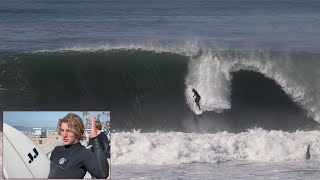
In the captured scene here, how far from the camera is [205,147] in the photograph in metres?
13.3

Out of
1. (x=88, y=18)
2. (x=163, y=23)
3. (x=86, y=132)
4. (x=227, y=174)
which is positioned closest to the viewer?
(x=86, y=132)

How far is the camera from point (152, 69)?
59.3 ft

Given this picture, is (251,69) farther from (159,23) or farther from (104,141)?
(159,23)

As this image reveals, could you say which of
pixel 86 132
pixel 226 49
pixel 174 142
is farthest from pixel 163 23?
pixel 86 132

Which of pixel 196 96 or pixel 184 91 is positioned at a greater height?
pixel 184 91

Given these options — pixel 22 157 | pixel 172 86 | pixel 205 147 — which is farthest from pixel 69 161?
pixel 172 86

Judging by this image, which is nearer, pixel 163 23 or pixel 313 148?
pixel 313 148

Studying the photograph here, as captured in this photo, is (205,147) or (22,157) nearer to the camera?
(22,157)

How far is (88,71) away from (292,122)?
5277 mm

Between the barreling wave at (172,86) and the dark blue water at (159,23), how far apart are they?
2.09 meters

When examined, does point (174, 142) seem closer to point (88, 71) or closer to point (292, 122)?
point (292, 122)

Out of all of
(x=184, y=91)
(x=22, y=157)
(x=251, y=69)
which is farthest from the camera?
(x=251, y=69)

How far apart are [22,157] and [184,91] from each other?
9.38 m

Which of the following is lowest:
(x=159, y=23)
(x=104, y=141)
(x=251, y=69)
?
(x=104, y=141)
